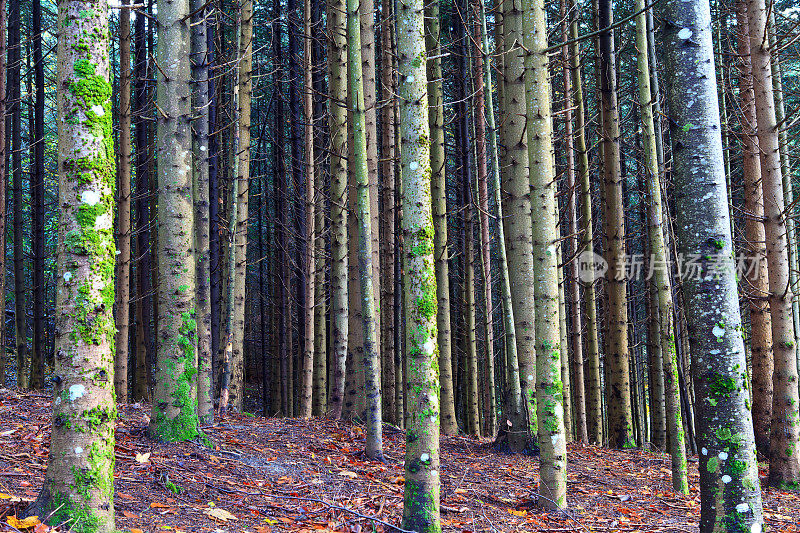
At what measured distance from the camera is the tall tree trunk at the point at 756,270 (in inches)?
317

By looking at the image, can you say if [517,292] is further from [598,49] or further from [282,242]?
[282,242]

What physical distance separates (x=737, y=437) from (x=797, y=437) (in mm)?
5286

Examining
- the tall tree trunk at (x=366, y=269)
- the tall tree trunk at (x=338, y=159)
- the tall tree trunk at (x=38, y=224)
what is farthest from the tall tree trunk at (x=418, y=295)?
the tall tree trunk at (x=38, y=224)

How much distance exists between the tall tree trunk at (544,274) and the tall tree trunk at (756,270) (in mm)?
4200

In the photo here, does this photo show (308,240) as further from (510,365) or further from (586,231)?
(586,231)

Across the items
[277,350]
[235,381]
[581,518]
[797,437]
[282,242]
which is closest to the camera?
[581,518]

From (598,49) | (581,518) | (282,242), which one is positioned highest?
(598,49)

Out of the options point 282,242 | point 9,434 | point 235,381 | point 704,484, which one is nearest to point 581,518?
point 704,484

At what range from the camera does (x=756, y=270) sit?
845 centimetres

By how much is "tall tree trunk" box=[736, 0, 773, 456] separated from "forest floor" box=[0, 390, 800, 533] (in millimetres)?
1733

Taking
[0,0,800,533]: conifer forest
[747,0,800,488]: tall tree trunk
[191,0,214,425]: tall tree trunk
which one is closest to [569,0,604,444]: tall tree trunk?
[0,0,800,533]: conifer forest

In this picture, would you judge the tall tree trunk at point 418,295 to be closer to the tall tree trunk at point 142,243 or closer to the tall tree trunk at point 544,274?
the tall tree trunk at point 544,274

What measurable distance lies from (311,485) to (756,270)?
23.3 ft

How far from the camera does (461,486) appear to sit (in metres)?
5.89
